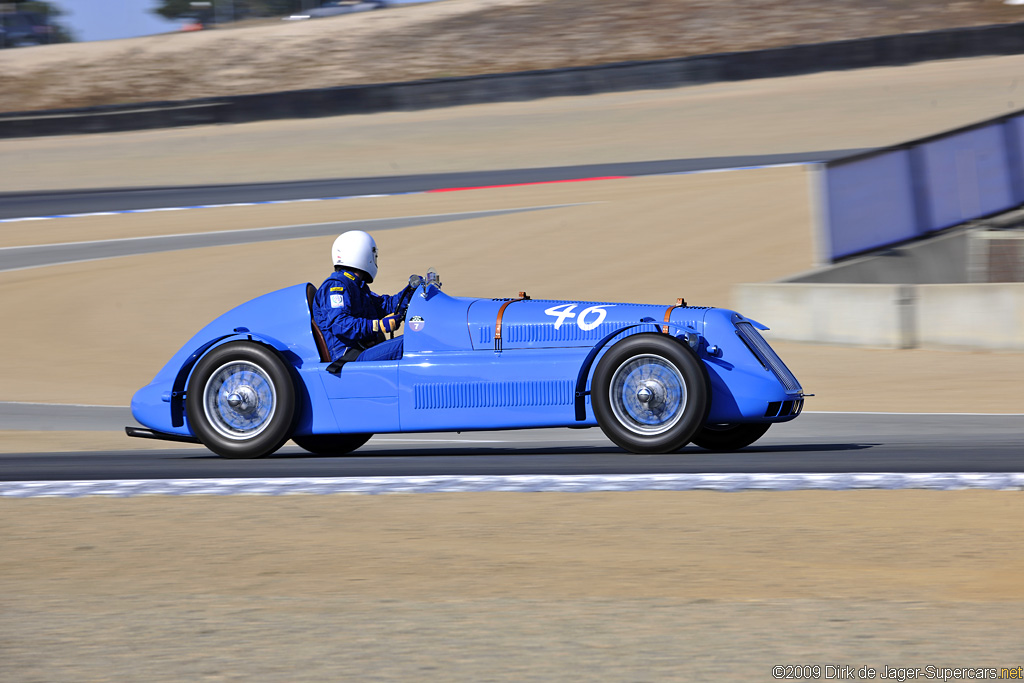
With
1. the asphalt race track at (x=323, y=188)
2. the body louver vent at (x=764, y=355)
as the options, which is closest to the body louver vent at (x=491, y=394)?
the body louver vent at (x=764, y=355)

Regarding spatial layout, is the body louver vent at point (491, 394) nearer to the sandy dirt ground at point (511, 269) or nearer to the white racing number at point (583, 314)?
the white racing number at point (583, 314)

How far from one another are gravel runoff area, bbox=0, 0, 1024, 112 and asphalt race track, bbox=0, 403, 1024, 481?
3089 cm

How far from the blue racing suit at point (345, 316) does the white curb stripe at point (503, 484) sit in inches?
44.2

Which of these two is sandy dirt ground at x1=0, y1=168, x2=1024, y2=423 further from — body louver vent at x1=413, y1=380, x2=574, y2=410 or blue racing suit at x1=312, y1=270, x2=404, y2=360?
blue racing suit at x1=312, y1=270, x2=404, y2=360

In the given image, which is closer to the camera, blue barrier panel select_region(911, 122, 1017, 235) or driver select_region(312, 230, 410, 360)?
Answer: driver select_region(312, 230, 410, 360)

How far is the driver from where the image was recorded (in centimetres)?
790

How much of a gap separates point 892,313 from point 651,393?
771 cm

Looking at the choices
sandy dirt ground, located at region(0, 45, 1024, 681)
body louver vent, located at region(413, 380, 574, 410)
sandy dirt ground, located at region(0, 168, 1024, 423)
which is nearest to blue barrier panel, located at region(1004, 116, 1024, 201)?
sandy dirt ground, located at region(0, 168, 1024, 423)

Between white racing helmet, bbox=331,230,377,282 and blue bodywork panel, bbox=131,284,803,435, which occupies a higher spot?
white racing helmet, bbox=331,230,377,282

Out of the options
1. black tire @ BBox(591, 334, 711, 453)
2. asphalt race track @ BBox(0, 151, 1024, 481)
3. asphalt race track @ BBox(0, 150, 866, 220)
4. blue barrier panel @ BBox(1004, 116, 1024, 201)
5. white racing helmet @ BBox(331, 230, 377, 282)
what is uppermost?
→ asphalt race track @ BBox(0, 150, 866, 220)

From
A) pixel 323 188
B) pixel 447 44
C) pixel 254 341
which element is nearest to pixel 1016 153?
pixel 254 341

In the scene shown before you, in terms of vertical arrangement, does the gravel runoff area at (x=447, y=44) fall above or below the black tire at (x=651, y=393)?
above

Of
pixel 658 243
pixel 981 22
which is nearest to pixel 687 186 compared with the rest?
pixel 658 243

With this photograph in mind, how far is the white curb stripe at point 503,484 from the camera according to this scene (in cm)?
645
